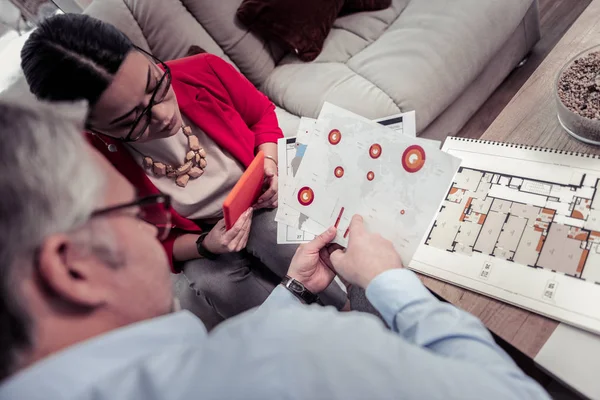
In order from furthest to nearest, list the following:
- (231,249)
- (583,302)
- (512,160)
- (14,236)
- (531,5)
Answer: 1. (531,5)
2. (231,249)
3. (512,160)
4. (583,302)
5. (14,236)

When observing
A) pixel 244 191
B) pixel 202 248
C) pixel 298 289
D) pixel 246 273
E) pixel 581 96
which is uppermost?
pixel 581 96

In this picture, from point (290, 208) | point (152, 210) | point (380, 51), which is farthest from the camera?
point (380, 51)

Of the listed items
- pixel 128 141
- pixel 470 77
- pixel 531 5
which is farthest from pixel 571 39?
pixel 128 141

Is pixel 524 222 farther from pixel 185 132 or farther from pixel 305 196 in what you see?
pixel 185 132

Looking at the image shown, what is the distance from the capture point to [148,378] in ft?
1.48

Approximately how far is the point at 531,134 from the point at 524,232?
26 cm

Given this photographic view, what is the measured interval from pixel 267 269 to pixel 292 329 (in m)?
1.01

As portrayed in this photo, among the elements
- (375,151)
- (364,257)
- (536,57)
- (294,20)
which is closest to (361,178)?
(375,151)

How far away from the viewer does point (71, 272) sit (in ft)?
1.55

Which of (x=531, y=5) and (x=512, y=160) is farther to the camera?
(x=531, y=5)

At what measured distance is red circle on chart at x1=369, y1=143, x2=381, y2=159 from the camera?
887mm

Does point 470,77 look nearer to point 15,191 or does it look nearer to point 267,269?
point 267,269

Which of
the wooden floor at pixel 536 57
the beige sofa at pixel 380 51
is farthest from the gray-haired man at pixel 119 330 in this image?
the wooden floor at pixel 536 57

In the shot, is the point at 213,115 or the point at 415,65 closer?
the point at 213,115
